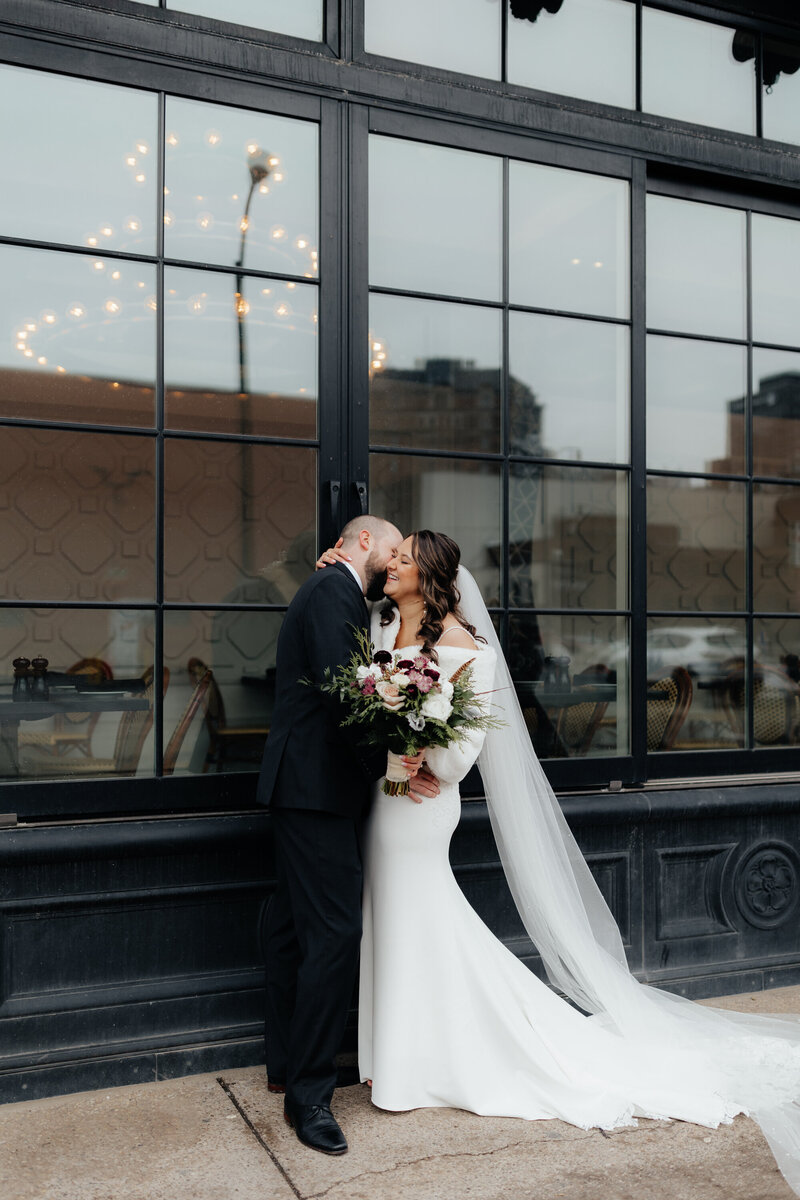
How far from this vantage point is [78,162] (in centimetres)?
348

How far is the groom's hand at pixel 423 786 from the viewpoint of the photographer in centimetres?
327

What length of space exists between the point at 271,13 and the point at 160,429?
1611mm

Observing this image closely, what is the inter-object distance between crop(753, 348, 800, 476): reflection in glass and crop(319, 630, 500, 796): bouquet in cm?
235

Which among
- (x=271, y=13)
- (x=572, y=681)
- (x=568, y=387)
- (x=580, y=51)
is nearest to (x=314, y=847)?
(x=572, y=681)

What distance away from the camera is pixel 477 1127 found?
3.08 meters

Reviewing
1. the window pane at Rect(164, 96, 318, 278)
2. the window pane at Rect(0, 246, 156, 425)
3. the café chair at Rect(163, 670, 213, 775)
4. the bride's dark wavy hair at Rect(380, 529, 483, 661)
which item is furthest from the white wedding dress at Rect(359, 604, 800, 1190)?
the window pane at Rect(164, 96, 318, 278)

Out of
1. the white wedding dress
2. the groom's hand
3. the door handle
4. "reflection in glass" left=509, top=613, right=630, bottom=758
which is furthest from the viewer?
"reflection in glass" left=509, top=613, right=630, bottom=758

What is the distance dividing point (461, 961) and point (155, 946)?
3.40ft

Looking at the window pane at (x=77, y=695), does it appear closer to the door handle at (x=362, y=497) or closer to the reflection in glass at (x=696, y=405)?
the door handle at (x=362, y=497)

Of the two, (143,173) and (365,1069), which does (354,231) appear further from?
(365,1069)

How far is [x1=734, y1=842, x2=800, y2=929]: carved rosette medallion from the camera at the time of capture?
173 inches

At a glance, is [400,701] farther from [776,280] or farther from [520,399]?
[776,280]

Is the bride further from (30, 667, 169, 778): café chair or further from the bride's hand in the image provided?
(30, 667, 169, 778): café chair

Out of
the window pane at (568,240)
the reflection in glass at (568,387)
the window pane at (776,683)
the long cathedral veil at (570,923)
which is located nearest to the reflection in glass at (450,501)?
the reflection in glass at (568,387)
